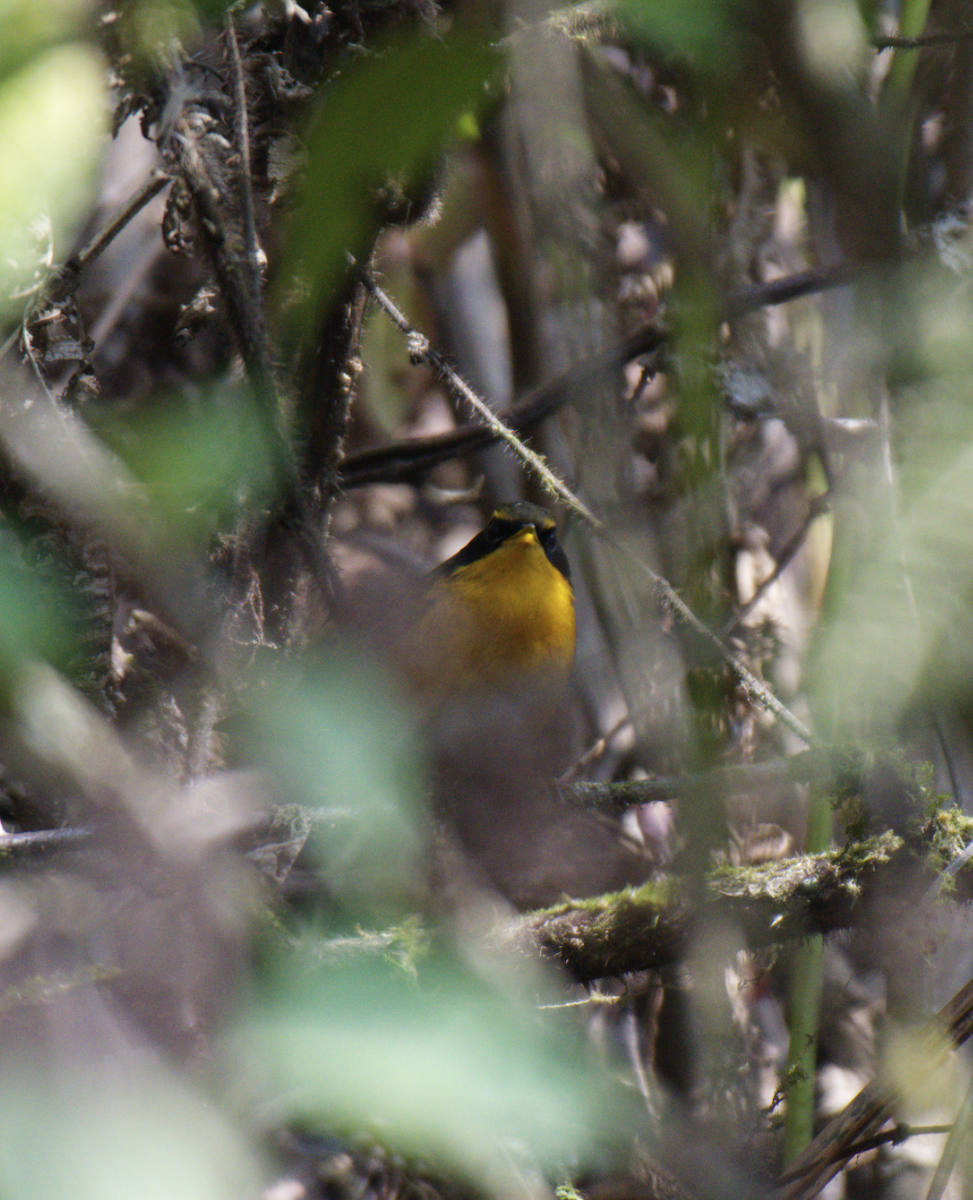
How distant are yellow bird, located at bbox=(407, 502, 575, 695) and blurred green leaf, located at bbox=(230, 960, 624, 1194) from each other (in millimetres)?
2313

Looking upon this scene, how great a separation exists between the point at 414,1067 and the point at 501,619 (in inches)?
103

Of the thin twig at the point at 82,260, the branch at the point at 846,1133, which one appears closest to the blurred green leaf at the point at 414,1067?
the branch at the point at 846,1133

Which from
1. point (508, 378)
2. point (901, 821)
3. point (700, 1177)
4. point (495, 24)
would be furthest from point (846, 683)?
point (508, 378)

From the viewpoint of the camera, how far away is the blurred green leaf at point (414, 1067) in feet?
1.82

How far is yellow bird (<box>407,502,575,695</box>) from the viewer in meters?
3.08

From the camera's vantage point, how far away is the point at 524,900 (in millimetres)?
2961

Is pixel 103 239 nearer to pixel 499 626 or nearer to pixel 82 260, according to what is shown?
pixel 82 260

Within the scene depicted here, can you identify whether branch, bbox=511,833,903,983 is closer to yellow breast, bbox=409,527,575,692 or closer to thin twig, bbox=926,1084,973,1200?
thin twig, bbox=926,1084,973,1200

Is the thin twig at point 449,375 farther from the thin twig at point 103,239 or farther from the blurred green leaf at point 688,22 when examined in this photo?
the blurred green leaf at point 688,22

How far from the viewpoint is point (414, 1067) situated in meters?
0.56

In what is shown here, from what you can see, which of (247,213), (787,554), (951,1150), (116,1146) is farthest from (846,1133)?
(787,554)

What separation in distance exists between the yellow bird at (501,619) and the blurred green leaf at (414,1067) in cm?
231

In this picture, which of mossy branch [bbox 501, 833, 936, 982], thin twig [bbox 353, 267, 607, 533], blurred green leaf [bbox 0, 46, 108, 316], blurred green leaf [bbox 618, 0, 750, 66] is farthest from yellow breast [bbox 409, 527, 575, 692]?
blurred green leaf [bbox 618, 0, 750, 66]

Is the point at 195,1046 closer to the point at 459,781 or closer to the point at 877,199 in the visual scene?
the point at 877,199
